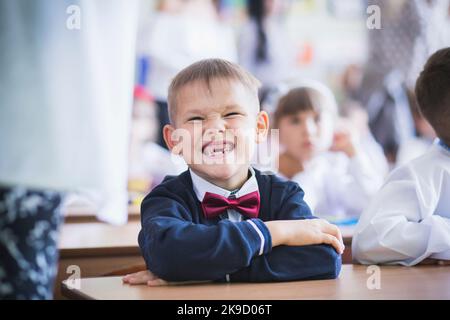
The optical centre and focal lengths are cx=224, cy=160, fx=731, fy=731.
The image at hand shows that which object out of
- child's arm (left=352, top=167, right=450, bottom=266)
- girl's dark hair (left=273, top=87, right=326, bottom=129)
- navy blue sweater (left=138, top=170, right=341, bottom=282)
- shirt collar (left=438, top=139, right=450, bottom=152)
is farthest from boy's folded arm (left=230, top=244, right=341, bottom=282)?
girl's dark hair (left=273, top=87, right=326, bottom=129)

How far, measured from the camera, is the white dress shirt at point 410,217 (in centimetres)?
156

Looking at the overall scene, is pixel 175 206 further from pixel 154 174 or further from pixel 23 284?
pixel 154 174

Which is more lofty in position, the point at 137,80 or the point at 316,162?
the point at 137,80

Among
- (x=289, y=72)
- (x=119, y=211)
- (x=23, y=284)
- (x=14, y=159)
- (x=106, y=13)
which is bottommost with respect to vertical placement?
(x=23, y=284)

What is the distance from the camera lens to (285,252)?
1.32 meters

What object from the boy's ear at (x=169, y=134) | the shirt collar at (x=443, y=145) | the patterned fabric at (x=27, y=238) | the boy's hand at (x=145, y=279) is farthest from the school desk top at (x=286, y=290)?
the patterned fabric at (x=27, y=238)

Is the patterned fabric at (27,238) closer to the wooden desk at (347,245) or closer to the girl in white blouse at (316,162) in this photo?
the girl in white blouse at (316,162)

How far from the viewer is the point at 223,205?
1372 mm

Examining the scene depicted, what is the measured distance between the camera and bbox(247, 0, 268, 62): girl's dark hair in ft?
16.3

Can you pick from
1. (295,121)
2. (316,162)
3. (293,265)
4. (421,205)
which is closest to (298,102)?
(295,121)

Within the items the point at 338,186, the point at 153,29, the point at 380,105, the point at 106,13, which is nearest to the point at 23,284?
the point at 106,13

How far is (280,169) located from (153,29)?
162cm

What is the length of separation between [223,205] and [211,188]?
5cm

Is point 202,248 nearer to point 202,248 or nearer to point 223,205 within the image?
point 202,248
